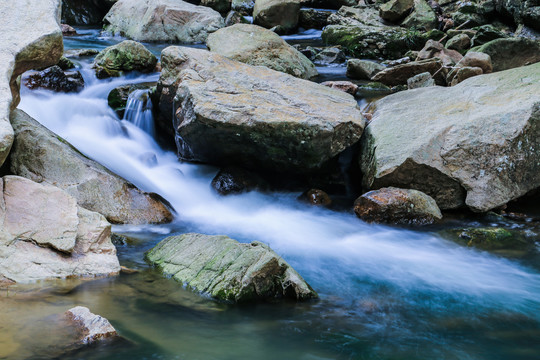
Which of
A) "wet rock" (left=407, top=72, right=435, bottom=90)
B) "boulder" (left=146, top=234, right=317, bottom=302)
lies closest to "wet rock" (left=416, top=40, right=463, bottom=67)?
"wet rock" (left=407, top=72, right=435, bottom=90)

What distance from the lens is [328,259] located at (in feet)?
17.5

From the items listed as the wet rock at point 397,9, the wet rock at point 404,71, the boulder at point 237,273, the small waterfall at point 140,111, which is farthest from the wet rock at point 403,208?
the wet rock at point 397,9

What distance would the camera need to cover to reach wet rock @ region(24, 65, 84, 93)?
347 inches

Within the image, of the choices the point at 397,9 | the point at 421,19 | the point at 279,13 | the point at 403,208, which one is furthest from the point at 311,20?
the point at 403,208

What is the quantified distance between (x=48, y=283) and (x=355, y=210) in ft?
13.4

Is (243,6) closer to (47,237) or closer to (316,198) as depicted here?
(316,198)

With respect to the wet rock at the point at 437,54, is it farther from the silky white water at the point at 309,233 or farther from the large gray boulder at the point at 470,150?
the silky white water at the point at 309,233

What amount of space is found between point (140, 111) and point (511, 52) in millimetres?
8317

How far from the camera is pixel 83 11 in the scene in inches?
866

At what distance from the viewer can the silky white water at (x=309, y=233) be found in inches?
180

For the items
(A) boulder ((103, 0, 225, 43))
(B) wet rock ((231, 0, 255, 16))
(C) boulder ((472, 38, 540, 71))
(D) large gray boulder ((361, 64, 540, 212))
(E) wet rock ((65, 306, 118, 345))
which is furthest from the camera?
(B) wet rock ((231, 0, 255, 16))

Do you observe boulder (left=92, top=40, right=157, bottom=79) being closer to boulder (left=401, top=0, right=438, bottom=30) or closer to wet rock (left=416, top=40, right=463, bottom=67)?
wet rock (left=416, top=40, right=463, bottom=67)

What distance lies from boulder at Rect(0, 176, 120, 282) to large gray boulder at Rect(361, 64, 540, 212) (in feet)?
12.2

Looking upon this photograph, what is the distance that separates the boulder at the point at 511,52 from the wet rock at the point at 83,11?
58.8 feet
